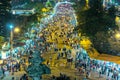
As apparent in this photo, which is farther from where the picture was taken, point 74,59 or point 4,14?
point 4,14

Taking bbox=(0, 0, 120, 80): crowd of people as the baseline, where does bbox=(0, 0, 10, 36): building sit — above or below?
above

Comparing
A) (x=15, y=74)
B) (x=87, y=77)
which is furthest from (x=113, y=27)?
(x=15, y=74)

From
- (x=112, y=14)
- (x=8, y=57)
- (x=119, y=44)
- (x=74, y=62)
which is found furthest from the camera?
(x=112, y=14)

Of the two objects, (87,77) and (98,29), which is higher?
(98,29)

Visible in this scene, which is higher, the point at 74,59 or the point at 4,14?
the point at 4,14

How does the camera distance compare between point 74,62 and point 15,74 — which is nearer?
point 15,74

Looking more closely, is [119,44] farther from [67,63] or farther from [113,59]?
[67,63]

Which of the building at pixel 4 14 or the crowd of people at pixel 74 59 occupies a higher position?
the building at pixel 4 14

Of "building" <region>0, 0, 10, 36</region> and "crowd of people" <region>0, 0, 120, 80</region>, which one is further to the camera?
"building" <region>0, 0, 10, 36</region>
